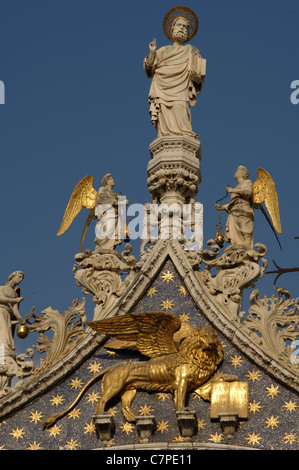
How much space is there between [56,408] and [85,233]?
3.70m

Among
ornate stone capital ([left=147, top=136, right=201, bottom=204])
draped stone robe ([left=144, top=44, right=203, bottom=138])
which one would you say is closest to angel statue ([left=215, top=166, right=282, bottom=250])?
ornate stone capital ([left=147, top=136, right=201, bottom=204])

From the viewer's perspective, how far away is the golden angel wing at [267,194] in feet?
95.2

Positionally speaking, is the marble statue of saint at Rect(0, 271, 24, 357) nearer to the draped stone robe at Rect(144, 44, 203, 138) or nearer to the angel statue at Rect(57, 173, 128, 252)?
the angel statue at Rect(57, 173, 128, 252)

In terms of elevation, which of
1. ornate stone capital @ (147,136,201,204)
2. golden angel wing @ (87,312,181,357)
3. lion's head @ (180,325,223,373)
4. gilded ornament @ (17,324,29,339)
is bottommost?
lion's head @ (180,325,223,373)

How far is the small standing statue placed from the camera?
2992cm

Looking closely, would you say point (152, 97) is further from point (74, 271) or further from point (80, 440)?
point (80, 440)

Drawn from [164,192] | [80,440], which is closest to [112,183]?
[164,192]

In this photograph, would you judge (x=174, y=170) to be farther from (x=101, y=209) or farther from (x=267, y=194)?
(x=267, y=194)

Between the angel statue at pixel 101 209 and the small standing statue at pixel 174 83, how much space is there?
151cm

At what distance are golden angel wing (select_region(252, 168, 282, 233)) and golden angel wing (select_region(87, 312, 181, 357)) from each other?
3072mm

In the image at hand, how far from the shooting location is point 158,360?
2712cm

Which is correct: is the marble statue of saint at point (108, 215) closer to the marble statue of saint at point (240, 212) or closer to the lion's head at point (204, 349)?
the marble statue of saint at point (240, 212)

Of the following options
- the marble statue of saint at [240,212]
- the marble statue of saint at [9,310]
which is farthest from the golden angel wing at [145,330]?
the marble statue of saint at [240,212]

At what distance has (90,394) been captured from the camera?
27.2 meters
